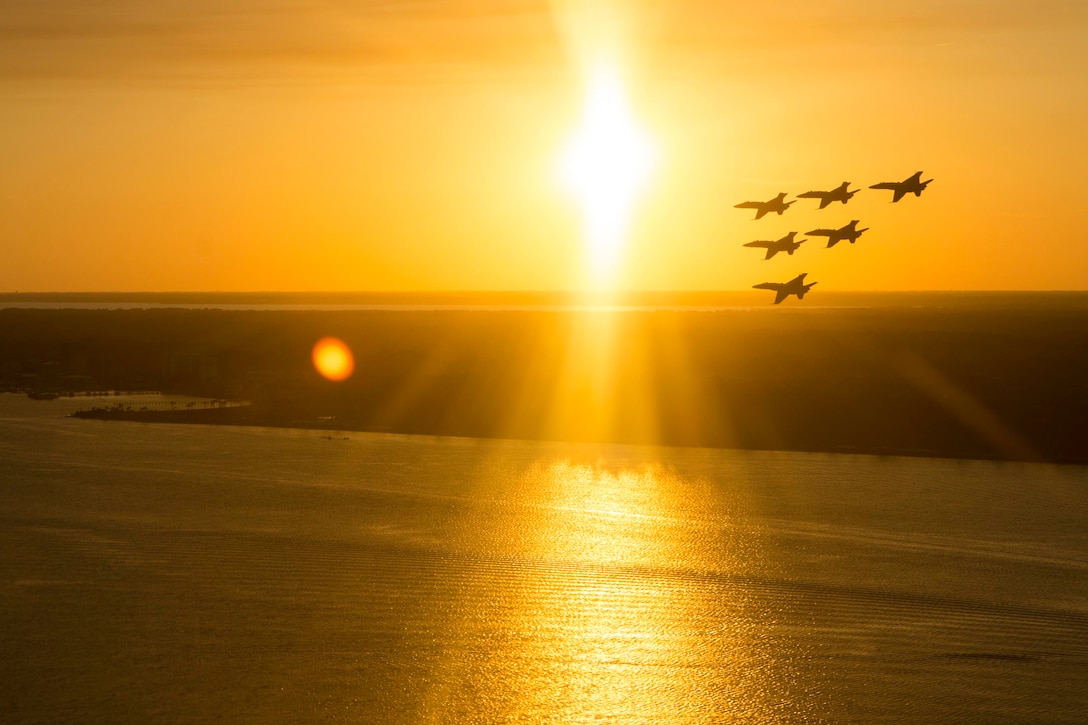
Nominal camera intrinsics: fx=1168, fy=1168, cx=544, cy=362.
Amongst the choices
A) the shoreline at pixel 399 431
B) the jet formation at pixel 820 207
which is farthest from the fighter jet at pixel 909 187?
the shoreline at pixel 399 431

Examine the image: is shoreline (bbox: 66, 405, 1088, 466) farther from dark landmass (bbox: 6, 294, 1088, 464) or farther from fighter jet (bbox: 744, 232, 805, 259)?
fighter jet (bbox: 744, 232, 805, 259)

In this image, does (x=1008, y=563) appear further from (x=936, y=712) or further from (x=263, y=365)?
(x=263, y=365)

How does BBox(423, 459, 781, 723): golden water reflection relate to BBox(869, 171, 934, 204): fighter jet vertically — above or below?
below

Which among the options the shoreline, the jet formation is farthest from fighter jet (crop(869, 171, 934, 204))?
the shoreline

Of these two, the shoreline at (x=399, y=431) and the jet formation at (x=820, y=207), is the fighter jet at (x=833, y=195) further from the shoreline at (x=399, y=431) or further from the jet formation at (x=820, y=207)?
the shoreline at (x=399, y=431)

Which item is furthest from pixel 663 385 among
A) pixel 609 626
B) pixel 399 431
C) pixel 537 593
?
pixel 609 626

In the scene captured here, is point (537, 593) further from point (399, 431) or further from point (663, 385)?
point (663, 385)
